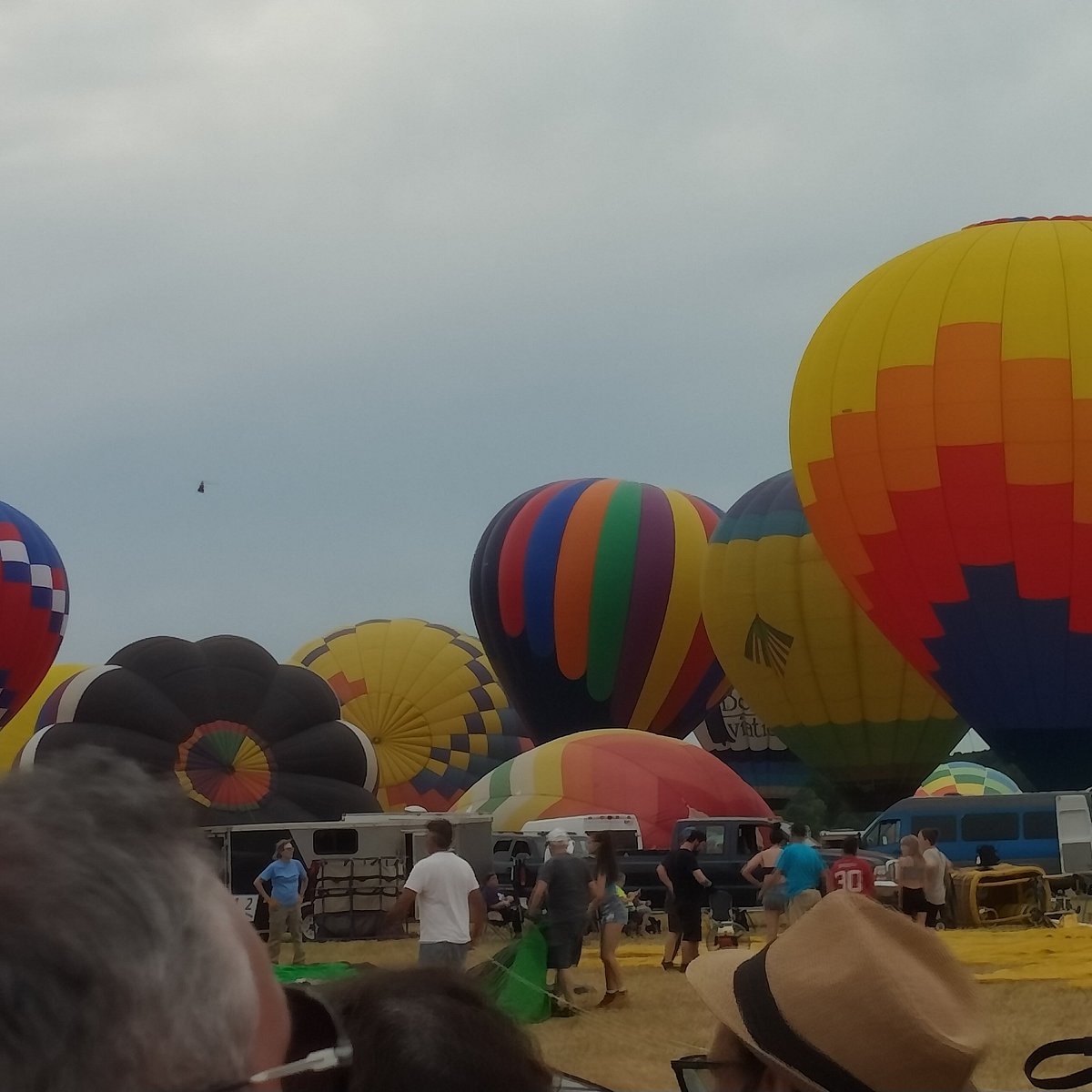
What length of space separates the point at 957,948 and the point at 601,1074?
631 cm

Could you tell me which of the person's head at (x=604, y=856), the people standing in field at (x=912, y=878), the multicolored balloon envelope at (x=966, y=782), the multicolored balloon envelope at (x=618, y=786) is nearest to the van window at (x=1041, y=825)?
the multicolored balloon envelope at (x=618, y=786)

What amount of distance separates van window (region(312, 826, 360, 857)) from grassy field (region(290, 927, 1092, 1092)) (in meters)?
2.02

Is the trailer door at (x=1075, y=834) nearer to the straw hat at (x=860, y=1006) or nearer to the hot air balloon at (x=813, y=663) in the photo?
the hot air balloon at (x=813, y=663)

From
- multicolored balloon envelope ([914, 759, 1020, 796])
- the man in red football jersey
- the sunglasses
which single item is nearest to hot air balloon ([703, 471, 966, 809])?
the man in red football jersey

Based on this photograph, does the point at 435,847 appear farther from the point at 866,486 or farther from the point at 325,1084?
the point at 866,486

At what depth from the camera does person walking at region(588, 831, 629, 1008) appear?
1017 centimetres

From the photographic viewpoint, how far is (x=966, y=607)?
20.2 metres

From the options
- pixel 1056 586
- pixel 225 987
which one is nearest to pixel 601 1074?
pixel 225 987

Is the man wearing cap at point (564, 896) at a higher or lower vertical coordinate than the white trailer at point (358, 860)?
higher

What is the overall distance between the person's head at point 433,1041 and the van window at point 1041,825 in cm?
1836

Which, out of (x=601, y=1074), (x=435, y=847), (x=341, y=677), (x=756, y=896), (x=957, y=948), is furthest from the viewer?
(x=341, y=677)

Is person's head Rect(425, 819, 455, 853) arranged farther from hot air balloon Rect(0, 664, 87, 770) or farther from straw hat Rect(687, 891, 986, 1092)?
hot air balloon Rect(0, 664, 87, 770)

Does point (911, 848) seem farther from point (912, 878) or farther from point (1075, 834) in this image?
point (1075, 834)

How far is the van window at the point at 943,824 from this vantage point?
64.1 ft
